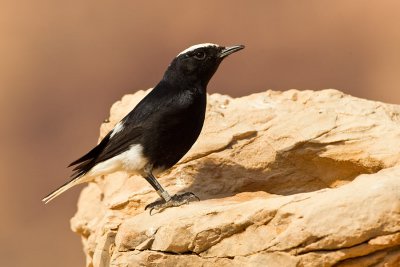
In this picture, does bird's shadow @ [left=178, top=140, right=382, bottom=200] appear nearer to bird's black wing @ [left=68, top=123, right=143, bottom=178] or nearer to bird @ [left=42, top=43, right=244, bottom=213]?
bird @ [left=42, top=43, right=244, bottom=213]

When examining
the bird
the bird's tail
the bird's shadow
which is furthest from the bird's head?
the bird's tail

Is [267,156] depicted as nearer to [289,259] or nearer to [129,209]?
[129,209]

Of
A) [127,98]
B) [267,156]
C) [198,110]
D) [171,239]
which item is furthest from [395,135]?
[127,98]

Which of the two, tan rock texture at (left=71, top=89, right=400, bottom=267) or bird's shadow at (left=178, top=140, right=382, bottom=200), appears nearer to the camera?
tan rock texture at (left=71, top=89, right=400, bottom=267)

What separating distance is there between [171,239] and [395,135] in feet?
7.55

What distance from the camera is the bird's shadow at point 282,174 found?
22.9ft

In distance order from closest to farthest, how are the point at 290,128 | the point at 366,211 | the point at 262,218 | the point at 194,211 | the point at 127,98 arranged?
the point at 366,211 → the point at 262,218 → the point at 194,211 → the point at 290,128 → the point at 127,98

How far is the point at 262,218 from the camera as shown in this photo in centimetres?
548

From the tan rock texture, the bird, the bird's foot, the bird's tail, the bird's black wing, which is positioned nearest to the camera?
the tan rock texture

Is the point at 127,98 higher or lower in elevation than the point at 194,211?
higher

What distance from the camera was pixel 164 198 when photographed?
657 centimetres

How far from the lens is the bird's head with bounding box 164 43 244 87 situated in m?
6.93

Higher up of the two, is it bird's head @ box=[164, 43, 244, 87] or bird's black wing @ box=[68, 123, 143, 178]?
bird's head @ box=[164, 43, 244, 87]

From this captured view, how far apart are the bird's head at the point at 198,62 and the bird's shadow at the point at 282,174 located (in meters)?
0.82
